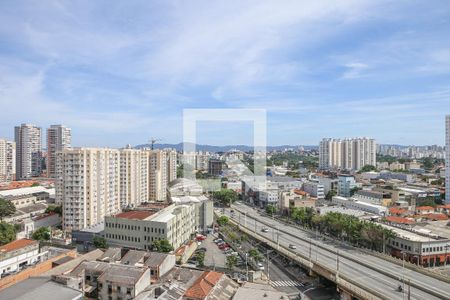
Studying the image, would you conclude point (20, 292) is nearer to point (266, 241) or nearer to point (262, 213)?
point (266, 241)

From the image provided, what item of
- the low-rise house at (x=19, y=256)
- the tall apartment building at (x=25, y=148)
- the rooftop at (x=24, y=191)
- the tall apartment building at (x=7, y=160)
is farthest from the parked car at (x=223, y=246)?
the tall apartment building at (x=25, y=148)

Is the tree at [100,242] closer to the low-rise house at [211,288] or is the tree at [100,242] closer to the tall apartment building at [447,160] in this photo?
the low-rise house at [211,288]

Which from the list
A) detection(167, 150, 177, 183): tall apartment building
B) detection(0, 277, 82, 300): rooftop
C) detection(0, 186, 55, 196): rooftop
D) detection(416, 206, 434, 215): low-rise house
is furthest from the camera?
detection(167, 150, 177, 183): tall apartment building

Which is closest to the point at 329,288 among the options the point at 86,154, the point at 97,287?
the point at 97,287

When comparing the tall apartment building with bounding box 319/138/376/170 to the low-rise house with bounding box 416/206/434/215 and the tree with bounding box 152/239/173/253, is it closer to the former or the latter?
the low-rise house with bounding box 416/206/434/215

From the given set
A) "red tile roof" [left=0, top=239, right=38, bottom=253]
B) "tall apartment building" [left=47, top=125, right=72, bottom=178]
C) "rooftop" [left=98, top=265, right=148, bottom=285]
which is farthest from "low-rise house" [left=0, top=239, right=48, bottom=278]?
"tall apartment building" [left=47, top=125, right=72, bottom=178]

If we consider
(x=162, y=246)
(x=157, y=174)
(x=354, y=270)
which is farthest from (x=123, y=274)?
(x=157, y=174)

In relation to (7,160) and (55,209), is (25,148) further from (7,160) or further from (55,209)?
(55,209)
